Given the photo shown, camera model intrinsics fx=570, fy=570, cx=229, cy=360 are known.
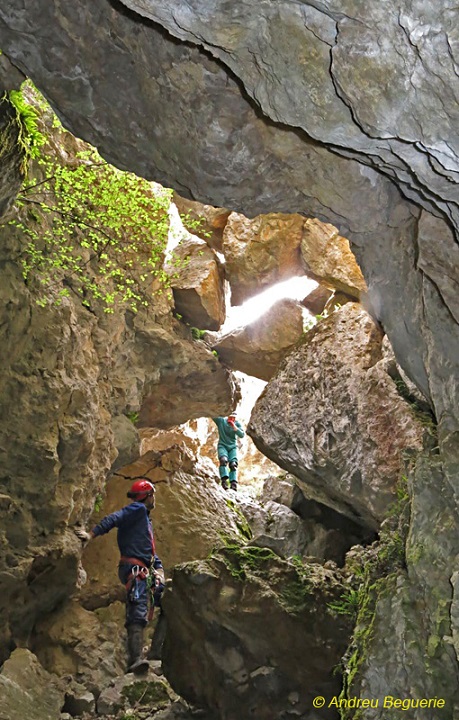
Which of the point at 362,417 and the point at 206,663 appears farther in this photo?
the point at 362,417

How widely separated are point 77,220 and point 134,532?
17.7 feet

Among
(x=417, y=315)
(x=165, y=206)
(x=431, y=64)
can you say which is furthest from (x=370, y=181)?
(x=165, y=206)

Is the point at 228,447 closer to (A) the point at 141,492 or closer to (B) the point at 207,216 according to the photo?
(B) the point at 207,216

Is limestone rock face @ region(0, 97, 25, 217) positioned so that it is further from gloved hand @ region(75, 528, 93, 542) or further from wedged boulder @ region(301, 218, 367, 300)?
wedged boulder @ region(301, 218, 367, 300)

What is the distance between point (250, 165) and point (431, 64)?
9.49 feet

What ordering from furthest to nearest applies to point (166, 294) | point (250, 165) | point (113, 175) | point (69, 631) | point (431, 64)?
point (166, 294)
point (69, 631)
point (113, 175)
point (250, 165)
point (431, 64)

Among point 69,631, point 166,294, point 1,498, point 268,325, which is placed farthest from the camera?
point 268,325

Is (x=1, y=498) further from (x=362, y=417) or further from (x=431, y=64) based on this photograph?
(x=431, y=64)

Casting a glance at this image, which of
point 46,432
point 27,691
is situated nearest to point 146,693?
point 27,691

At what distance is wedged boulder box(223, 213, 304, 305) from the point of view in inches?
544

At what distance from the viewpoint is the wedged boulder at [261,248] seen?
13828 mm

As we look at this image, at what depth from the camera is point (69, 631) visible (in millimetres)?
10812

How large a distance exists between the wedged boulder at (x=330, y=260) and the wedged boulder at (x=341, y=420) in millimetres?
827

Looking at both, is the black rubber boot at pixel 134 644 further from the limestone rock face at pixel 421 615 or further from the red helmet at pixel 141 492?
the limestone rock face at pixel 421 615
